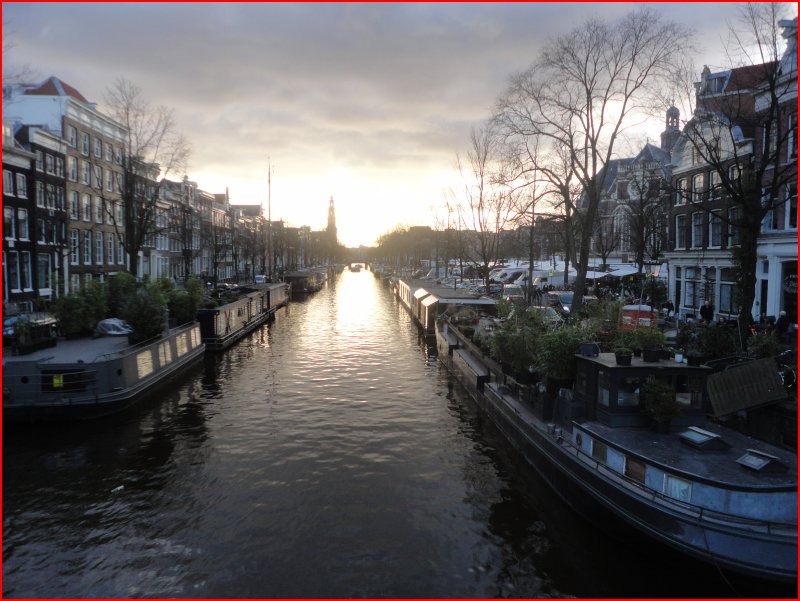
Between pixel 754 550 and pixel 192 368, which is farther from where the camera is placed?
pixel 192 368

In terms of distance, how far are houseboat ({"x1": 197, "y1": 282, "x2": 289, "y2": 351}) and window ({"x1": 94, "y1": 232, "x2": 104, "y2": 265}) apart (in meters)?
14.5

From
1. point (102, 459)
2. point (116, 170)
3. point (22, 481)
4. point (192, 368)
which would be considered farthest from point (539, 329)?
point (116, 170)

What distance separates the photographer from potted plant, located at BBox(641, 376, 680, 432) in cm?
1271

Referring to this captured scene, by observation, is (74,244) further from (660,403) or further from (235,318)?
(660,403)

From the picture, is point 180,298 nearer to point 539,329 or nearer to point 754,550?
point 539,329

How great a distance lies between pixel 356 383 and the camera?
84.1 feet

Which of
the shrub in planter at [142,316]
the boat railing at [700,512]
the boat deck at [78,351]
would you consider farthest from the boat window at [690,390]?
the shrub in planter at [142,316]

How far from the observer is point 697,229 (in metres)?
39.3

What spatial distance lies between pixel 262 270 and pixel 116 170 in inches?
2119

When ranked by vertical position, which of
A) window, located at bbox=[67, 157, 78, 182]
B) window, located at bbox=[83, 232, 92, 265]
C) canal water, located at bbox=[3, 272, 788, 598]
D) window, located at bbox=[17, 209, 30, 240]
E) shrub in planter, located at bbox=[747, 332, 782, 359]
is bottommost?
canal water, located at bbox=[3, 272, 788, 598]

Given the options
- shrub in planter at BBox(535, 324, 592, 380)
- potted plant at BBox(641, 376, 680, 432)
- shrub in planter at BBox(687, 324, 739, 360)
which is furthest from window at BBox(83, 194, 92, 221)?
potted plant at BBox(641, 376, 680, 432)

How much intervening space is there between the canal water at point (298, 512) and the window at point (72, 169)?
115ft

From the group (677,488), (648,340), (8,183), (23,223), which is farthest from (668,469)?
(23,223)

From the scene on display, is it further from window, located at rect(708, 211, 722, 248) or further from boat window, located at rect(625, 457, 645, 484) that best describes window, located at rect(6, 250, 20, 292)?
window, located at rect(708, 211, 722, 248)
